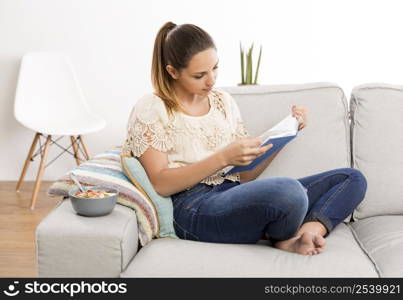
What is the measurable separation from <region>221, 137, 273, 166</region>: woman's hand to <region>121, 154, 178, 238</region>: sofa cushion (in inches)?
9.6

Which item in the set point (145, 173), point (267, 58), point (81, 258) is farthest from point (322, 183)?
point (267, 58)

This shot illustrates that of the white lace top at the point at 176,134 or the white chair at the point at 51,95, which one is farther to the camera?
the white chair at the point at 51,95

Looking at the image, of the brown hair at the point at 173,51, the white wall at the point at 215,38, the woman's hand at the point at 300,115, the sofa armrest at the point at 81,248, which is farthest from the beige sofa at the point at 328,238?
the white wall at the point at 215,38

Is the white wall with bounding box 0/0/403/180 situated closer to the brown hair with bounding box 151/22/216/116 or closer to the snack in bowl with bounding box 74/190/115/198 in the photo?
the brown hair with bounding box 151/22/216/116

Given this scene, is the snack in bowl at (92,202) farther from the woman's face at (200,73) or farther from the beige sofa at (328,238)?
the woman's face at (200,73)

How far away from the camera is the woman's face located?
77.6 inches

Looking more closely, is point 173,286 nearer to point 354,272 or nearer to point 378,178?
point 354,272

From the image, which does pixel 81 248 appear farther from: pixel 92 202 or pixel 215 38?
pixel 215 38

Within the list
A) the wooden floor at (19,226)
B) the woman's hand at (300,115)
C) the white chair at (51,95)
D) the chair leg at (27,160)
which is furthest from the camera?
the white chair at (51,95)

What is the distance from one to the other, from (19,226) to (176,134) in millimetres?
1580

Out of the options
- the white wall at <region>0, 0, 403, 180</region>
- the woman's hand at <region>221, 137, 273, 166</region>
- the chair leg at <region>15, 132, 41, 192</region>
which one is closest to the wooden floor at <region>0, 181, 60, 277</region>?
the chair leg at <region>15, 132, 41, 192</region>

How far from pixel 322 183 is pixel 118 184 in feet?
2.14

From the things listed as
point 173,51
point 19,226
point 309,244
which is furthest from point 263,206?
point 19,226

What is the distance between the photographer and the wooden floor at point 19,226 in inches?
106
